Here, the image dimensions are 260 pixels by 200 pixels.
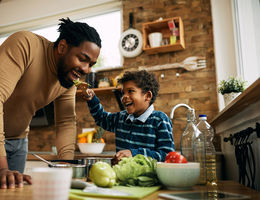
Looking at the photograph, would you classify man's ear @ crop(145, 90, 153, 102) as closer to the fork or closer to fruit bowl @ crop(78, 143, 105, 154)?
fruit bowl @ crop(78, 143, 105, 154)

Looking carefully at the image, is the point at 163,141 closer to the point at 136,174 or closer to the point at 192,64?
the point at 136,174

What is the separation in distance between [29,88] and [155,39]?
188 centimetres

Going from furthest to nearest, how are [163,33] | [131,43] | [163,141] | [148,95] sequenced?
[131,43]
[163,33]
[148,95]
[163,141]

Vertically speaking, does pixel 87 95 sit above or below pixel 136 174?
above

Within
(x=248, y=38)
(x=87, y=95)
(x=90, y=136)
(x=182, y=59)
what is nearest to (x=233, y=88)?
(x=248, y=38)

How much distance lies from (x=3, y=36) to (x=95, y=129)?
8.04 ft

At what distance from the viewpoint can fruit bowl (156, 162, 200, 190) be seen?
77cm

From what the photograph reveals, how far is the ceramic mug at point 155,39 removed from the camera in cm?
293

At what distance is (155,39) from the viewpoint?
9.62 feet

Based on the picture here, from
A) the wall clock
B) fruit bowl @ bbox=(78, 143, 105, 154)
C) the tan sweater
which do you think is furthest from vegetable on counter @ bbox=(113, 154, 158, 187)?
the wall clock

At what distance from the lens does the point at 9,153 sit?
1.63m

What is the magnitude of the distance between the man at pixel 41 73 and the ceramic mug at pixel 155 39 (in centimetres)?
157

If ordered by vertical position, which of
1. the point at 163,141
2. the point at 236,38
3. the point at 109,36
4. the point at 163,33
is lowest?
the point at 163,141

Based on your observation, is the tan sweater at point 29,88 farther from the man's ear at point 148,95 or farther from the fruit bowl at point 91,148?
the fruit bowl at point 91,148
